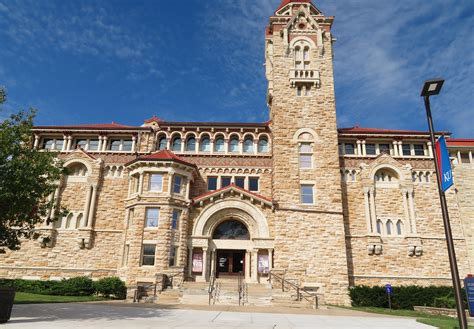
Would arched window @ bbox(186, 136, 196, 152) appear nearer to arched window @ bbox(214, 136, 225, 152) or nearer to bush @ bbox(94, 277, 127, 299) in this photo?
arched window @ bbox(214, 136, 225, 152)

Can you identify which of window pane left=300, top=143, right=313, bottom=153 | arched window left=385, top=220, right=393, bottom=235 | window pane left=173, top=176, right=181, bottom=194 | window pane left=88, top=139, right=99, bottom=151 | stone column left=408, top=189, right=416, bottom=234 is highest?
window pane left=88, top=139, right=99, bottom=151

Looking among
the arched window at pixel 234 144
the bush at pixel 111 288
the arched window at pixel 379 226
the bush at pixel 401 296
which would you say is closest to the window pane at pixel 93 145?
the arched window at pixel 234 144

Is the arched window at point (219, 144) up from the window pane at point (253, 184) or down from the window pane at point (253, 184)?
up

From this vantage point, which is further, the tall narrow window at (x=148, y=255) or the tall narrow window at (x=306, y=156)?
the tall narrow window at (x=306, y=156)

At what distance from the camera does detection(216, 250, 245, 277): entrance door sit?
2684 cm

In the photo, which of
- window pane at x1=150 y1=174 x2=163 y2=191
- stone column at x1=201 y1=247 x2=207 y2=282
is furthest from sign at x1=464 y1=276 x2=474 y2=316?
window pane at x1=150 y1=174 x2=163 y2=191

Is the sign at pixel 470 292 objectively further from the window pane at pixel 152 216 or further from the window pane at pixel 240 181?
the window pane at pixel 152 216

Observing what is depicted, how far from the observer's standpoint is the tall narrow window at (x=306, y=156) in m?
27.6

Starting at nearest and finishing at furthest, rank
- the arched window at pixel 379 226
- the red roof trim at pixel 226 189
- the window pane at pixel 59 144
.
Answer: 1. the red roof trim at pixel 226 189
2. the arched window at pixel 379 226
3. the window pane at pixel 59 144

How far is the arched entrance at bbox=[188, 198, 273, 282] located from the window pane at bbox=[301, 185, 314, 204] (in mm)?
3406

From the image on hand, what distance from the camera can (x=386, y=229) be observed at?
27266mm

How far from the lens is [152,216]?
25672 mm

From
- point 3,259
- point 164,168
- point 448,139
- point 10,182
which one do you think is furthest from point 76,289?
point 448,139

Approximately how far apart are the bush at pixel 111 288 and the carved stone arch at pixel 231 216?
20.3 ft
